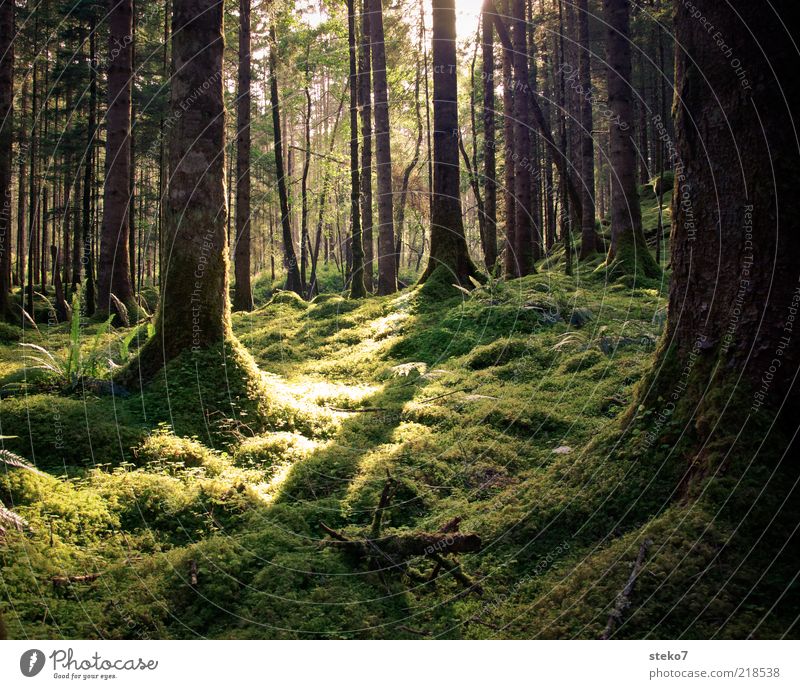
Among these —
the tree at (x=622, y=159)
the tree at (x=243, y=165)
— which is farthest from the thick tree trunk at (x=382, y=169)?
the tree at (x=622, y=159)

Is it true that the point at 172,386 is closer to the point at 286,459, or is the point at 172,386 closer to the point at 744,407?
the point at 286,459

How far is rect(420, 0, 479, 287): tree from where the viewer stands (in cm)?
1400

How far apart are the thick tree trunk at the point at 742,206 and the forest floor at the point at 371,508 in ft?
2.29

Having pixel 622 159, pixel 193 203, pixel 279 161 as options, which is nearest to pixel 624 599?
pixel 193 203

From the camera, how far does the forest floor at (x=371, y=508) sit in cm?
357

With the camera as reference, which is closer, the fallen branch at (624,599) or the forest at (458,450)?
the fallen branch at (624,599)

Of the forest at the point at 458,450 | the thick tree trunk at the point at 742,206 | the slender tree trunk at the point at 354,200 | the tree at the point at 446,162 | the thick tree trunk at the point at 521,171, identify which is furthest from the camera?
the slender tree trunk at the point at 354,200

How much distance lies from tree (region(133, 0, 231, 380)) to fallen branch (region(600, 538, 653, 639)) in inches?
220

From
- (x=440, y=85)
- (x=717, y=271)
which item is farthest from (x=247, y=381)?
(x=440, y=85)

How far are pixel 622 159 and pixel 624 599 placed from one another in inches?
549

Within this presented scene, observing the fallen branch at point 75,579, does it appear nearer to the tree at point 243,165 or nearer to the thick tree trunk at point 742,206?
A: the thick tree trunk at point 742,206

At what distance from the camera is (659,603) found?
3.36 meters

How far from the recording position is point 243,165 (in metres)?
19.5

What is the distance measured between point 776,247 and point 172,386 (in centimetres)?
615
